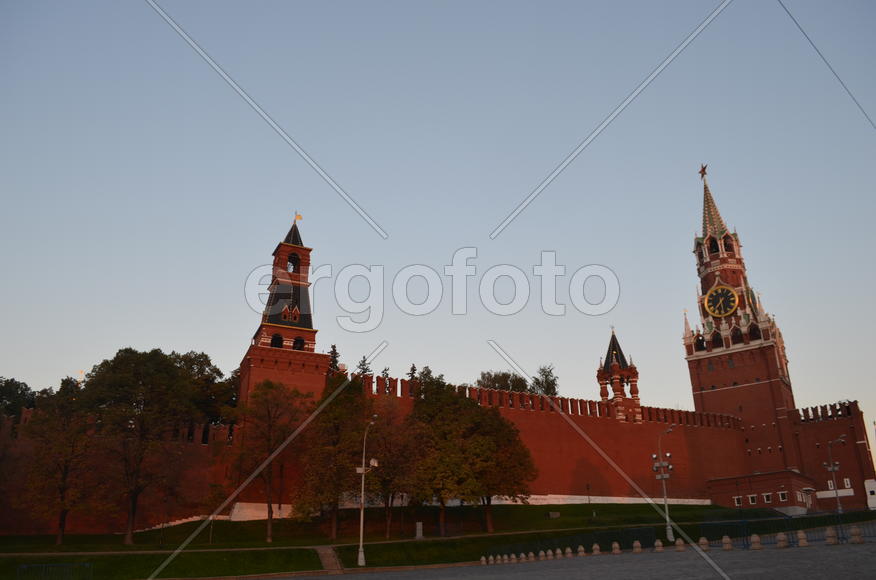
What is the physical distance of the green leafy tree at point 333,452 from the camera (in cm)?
3590

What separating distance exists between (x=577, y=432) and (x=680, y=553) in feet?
105

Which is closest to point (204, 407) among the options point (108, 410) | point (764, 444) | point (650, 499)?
point (108, 410)

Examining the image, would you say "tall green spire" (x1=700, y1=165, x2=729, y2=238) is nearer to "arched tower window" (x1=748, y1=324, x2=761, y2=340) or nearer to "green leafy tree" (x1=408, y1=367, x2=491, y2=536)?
"arched tower window" (x1=748, y1=324, x2=761, y2=340)

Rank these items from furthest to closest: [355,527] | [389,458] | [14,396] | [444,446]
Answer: [14,396] → [444,446] → [355,527] → [389,458]

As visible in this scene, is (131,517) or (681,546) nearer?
(681,546)

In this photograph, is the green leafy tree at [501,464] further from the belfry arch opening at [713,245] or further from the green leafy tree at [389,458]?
the belfry arch opening at [713,245]

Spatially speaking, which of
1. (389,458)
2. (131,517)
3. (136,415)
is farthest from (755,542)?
(136,415)

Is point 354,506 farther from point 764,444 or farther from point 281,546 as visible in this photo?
point 764,444

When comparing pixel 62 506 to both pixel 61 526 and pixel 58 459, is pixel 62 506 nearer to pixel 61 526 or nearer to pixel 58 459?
pixel 61 526

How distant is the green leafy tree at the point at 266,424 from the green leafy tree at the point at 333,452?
57.2 inches

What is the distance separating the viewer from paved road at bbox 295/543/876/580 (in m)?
16.0

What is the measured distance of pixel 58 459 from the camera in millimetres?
34812

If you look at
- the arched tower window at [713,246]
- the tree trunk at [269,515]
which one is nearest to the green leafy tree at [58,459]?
the tree trunk at [269,515]

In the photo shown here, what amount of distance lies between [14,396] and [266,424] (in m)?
24.9
